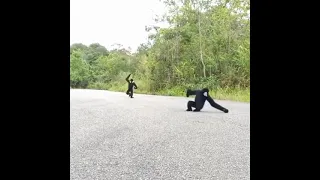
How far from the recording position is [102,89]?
4773 mm

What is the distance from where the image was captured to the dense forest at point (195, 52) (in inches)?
150

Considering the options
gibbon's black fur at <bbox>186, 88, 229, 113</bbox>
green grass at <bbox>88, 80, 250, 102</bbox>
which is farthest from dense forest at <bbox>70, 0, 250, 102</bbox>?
gibbon's black fur at <bbox>186, 88, 229, 113</bbox>

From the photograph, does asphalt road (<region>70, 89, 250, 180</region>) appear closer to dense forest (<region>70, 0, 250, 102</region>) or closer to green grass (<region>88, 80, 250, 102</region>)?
green grass (<region>88, 80, 250, 102</region>)

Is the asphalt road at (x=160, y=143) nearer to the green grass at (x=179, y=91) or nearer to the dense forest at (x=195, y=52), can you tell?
the green grass at (x=179, y=91)

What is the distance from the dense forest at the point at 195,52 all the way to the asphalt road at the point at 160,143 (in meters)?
0.42

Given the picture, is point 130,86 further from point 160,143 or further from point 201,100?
point 160,143

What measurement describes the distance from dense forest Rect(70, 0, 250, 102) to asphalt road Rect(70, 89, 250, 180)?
1.38 feet

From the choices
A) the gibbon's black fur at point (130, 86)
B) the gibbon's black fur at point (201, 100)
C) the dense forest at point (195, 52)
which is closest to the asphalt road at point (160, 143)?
the gibbon's black fur at point (201, 100)

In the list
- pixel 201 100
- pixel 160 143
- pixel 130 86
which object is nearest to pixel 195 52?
pixel 201 100

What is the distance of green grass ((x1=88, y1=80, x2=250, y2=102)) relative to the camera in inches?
140
